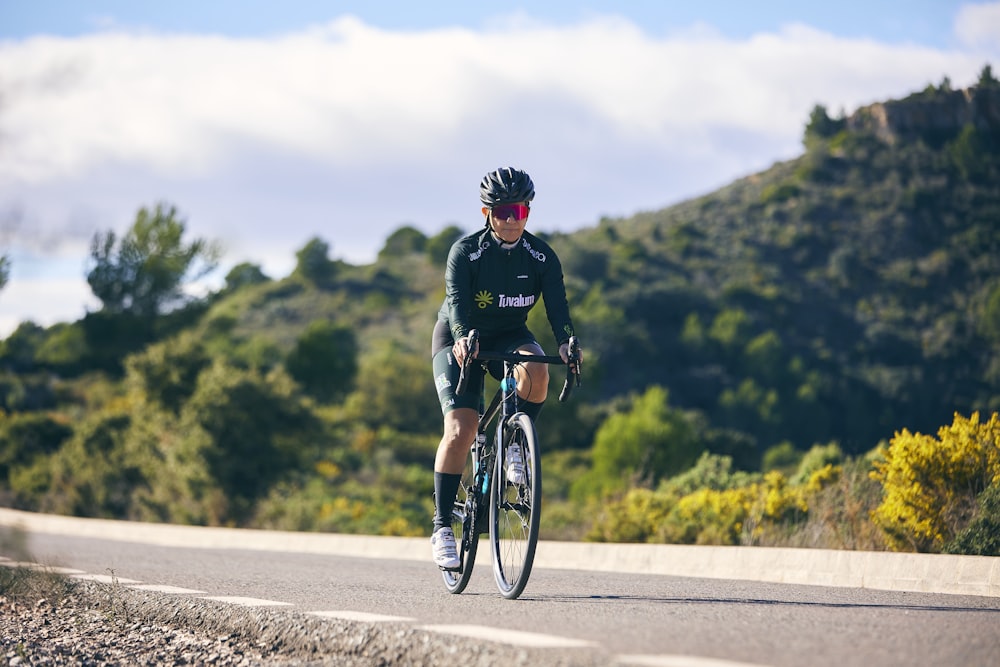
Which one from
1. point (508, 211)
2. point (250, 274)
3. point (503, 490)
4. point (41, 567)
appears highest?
point (250, 274)

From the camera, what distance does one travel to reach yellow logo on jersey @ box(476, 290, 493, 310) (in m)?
6.86

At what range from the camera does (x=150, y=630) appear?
663cm

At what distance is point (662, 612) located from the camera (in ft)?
19.4

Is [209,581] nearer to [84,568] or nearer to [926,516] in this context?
[84,568]

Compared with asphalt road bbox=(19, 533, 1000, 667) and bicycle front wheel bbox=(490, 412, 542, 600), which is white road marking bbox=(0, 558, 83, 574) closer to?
asphalt road bbox=(19, 533, 1000, 667)

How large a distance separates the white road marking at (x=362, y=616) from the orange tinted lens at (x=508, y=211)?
2.30 meters

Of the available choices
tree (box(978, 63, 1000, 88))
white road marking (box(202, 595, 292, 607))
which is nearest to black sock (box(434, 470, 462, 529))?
white road marking (box(202, 595, 292, 607))

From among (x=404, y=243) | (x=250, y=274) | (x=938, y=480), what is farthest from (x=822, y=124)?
(x=938, y=480)

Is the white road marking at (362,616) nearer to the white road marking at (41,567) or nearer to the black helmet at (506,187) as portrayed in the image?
the black helmet at (506,187)

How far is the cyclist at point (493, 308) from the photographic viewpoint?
6766 millimetres

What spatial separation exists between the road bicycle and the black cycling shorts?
8cm

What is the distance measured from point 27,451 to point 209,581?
35.4 metres

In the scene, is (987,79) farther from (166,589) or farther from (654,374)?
(166,589)

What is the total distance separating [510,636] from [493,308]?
2461 millimetres
